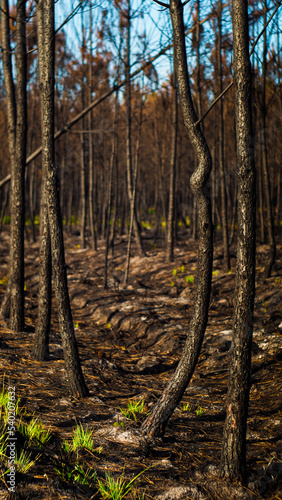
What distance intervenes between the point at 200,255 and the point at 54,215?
141 cm

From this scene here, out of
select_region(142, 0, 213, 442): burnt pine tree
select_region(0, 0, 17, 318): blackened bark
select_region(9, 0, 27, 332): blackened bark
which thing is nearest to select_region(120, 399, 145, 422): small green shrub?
select_region(142, 0, 213, 442): burnt pine tree

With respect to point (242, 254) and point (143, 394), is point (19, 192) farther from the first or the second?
point (242, 254)

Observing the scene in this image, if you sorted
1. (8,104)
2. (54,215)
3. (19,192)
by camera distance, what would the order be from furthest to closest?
(8,104), (19,192), (54,215)

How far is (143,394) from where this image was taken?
3.57m

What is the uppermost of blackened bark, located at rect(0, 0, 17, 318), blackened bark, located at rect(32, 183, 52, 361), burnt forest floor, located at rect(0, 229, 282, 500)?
blackened bark, located at rect(0, 0, 17, 318)

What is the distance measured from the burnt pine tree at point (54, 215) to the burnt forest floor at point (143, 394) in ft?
0.92

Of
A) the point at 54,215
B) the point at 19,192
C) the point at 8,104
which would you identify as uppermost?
the point at 8,104

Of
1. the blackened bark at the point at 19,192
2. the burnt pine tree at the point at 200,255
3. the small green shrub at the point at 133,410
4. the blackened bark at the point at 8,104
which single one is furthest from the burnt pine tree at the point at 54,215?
the blackened bark at the point at 8,104

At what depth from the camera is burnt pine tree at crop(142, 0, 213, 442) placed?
2.89 metres

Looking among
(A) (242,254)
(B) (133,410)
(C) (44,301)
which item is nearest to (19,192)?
(C) (44,301)

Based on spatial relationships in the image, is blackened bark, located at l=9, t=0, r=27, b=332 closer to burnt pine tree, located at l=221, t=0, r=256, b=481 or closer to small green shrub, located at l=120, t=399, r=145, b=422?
small green shrub, located at l=120, t=399, r=145, b=422

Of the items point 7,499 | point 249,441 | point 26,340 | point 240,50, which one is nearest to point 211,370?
point 249,441

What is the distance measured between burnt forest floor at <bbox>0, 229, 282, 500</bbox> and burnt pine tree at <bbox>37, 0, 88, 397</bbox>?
0.92ft

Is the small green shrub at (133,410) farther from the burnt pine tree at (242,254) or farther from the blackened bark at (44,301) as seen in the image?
the blackened bark at (44,301)
